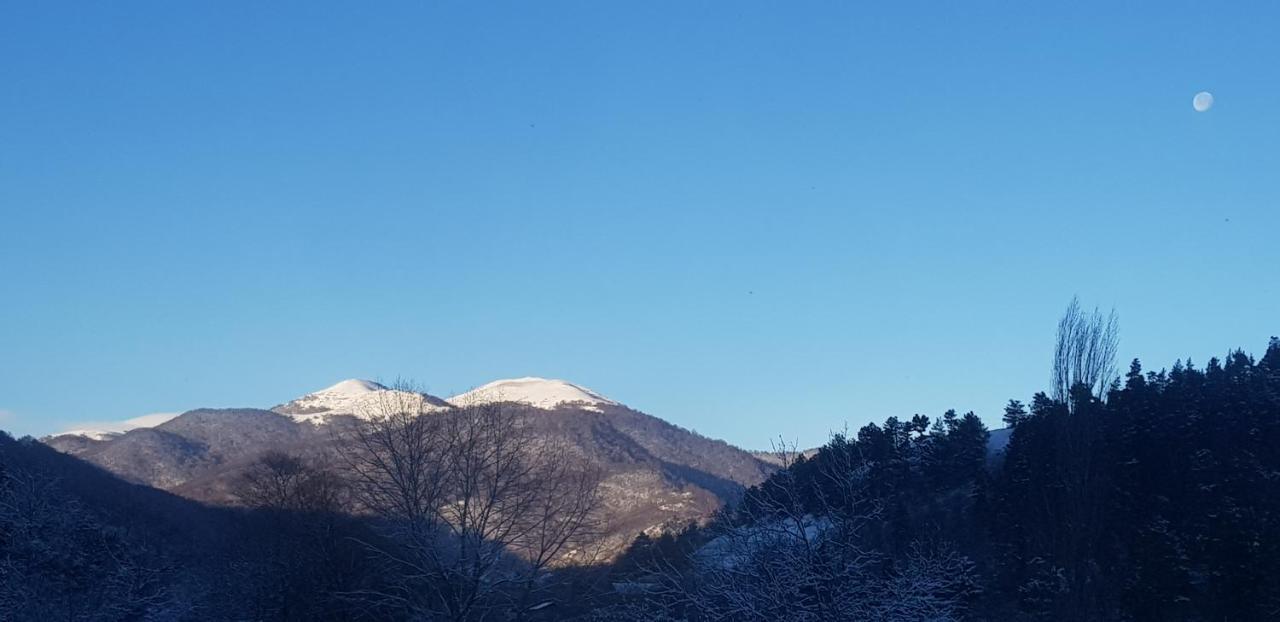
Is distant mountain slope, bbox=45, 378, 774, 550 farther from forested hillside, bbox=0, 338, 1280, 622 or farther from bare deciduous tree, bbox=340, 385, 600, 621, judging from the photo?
bare deciduous tree, bbox=340, 385, 600, 621

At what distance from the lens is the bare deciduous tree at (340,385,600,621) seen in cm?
2098

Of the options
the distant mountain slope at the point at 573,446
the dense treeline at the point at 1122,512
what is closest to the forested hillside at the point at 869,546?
the dense treeline at the point at 1122,512

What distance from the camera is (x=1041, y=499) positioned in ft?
117

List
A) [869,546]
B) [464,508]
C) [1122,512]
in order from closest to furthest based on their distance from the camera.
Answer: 1. [869,546]
2. [464,508]
3. [1122,512]

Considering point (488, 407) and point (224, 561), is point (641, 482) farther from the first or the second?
point (488, 407)

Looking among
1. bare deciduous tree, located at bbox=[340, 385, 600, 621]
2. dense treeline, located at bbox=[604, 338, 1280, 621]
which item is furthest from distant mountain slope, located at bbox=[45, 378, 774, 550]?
bare deciduous tree, located at bbox=[340, 385, 600, 621]

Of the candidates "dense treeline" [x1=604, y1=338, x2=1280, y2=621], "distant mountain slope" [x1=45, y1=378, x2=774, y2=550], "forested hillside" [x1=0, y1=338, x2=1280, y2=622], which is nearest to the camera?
"forested hillside" [x1=0, y1=338, x2=1280, y2=622]

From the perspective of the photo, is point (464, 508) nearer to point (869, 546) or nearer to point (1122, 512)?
point (869, 546)

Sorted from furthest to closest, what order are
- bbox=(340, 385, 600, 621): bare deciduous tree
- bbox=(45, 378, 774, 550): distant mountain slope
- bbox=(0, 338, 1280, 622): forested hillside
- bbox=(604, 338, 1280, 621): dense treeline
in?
bbox=(45, 378, 774, 550): distant mountain slope
bbox=(604, 338, 1280, 621): dense treeline
bbox=(340, 385, 600, 621): bare deciduous tree
bbox=(0, 338, 1280, 622): forested hillside

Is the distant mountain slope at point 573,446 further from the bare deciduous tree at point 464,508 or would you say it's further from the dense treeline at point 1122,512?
the bare deciduous tree at point 464,508

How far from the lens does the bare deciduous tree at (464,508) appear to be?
68.8 ft

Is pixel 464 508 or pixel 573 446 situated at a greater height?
pixel 573 446

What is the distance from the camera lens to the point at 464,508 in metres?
21.5

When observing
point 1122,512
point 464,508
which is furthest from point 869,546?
point 1122,512
